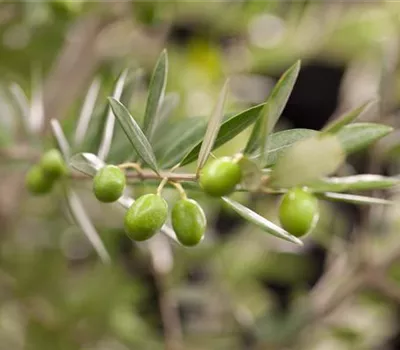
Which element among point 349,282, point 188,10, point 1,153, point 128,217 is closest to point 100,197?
point 128,217

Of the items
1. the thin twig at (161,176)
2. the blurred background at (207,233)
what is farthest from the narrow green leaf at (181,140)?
the blurred background at (207,233)

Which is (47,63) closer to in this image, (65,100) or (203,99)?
(65,100)

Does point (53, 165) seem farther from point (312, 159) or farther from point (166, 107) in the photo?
point (312, 159)

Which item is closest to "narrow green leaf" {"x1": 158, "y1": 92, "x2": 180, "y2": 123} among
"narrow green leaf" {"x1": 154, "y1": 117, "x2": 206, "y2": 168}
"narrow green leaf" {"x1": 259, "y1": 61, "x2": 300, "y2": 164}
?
"narrow green leaf" {"x1": 154, "y1": 117, "x2": 206, "y2": 168}

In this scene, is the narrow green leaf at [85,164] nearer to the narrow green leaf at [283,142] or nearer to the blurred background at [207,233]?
the narrow green leaf at [283,142]

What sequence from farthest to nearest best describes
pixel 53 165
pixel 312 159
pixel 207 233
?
pixel 207 233, pixel 53 165, pixel 312 159

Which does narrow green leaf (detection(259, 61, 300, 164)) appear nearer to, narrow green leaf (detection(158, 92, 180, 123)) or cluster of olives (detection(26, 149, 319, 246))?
cluster of olives (detection(26, 149, 319, 246))

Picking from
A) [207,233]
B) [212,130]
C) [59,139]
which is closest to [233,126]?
[212,130]
